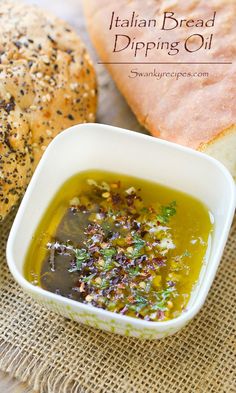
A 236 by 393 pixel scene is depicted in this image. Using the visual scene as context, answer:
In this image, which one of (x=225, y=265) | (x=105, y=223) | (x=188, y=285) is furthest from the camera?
(x=225, y=265)

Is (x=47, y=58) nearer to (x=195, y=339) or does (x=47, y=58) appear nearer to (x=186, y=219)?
(x=186, y=219)

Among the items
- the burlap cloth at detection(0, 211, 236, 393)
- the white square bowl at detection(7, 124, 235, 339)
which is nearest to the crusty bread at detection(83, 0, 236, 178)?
the white square bowl at detection(7, 124, 235, 339)

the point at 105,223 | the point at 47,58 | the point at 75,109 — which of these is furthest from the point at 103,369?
the point at 47,58

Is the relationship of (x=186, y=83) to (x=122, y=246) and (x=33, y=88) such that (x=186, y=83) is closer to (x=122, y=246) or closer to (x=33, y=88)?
(x=33, y=88)

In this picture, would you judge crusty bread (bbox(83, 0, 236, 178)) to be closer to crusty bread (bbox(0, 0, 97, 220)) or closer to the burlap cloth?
crusty bread (bbox(0, 0, 97, 220))

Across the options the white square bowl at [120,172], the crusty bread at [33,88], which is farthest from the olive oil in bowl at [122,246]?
the crusty bread at [33,88]

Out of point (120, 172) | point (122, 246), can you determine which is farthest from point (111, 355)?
point (120, 172)

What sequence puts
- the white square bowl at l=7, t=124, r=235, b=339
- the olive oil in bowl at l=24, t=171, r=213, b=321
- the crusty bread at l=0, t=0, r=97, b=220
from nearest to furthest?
the white square bowl at l=7, t=124, r=235, b=339
the olive oil in bowl at l=24, t=171, r=213, b=321
the crusty bread at l=0, t=0, r=97, b=220
